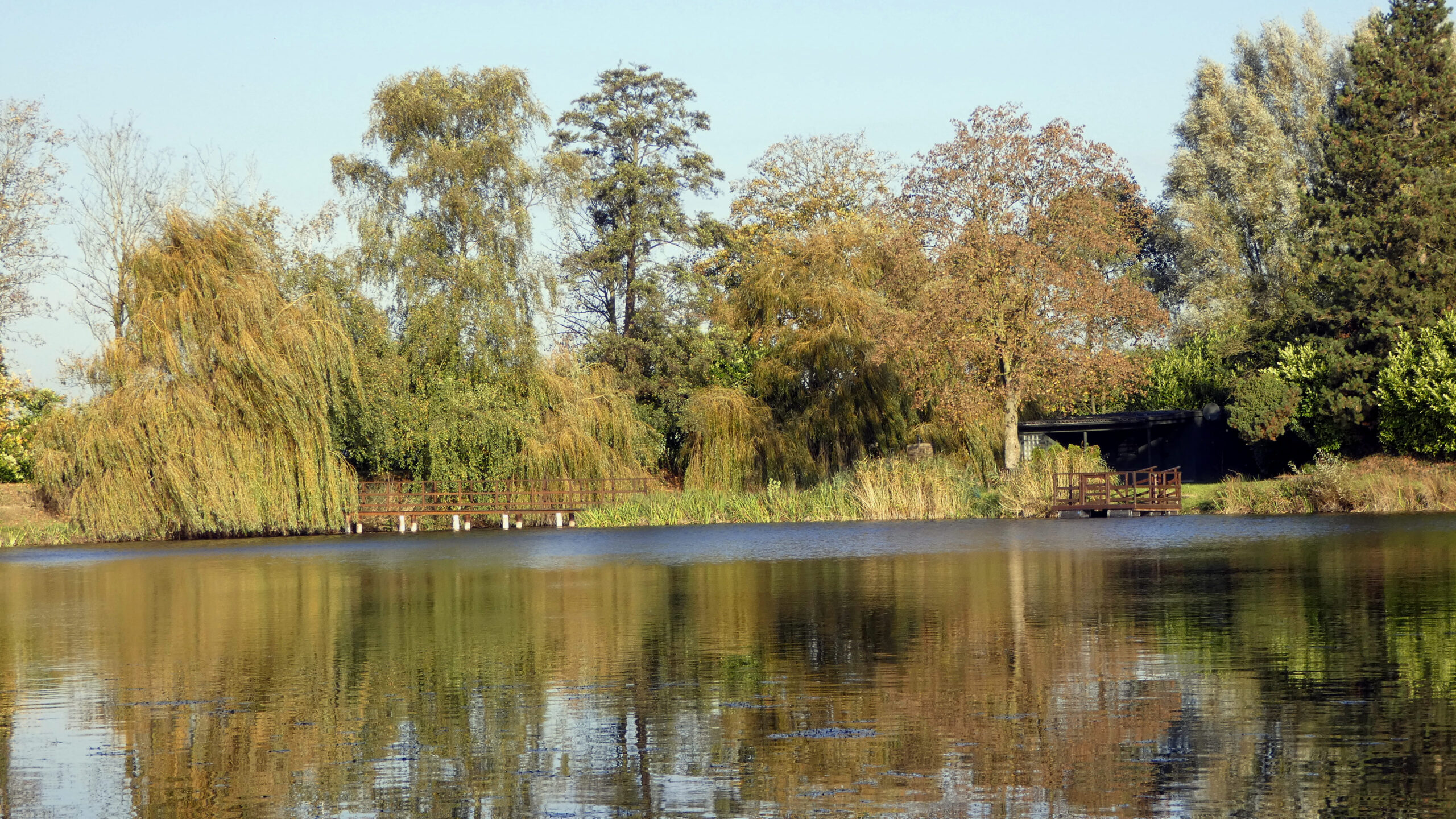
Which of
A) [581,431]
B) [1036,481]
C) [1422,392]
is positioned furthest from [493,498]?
[1422,392]

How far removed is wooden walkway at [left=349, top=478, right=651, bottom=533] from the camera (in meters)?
44.8

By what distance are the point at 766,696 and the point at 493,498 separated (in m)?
36.0

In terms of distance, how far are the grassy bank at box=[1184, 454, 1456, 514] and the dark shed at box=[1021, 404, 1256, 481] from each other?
346 inches

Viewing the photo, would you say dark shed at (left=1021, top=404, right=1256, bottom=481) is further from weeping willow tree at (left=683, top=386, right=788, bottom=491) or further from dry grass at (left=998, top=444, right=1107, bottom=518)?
weeping willow tree at (left=683, top=386, right=788, bottom=491)

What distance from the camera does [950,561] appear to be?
24.5 m

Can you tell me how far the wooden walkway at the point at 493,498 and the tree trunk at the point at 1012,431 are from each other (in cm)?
1166

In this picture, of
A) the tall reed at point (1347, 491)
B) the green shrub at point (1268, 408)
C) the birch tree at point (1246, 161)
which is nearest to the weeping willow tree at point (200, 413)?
the tall reed at point (1347, 491)

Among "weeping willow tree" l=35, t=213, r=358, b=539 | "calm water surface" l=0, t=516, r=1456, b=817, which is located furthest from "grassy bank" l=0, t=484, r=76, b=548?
"calm water surface" l=0, t=516, r=1456, b=817

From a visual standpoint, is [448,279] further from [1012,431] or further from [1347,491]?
[1347,491]

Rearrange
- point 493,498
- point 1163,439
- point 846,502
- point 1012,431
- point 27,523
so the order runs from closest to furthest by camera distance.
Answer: point 846,502 → point 27,523 → point 493,498 → point 1012,431 → point 1163,439

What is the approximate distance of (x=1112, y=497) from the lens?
4081 cm

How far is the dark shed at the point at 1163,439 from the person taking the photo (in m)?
49.8

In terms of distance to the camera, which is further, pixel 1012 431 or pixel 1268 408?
pixel 1012 431

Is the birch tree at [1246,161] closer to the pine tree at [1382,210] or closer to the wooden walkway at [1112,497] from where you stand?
the pine tree at [1382,210]
